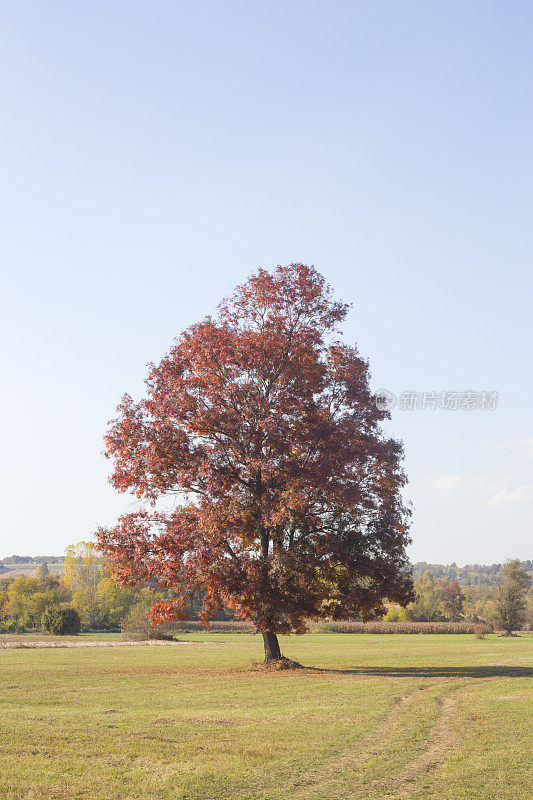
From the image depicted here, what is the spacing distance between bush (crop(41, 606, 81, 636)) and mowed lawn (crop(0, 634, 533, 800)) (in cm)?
3998

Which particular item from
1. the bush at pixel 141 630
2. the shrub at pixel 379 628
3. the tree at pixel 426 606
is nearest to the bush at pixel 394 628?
the shrub at pixel 379 628

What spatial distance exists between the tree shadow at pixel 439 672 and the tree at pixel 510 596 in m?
48.4

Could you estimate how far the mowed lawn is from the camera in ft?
32.4

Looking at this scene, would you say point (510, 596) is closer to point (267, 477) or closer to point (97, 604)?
point (97, 604)

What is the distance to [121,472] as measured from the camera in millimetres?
26688

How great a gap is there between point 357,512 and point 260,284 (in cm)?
957

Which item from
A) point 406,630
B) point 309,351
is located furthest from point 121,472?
point 406,630

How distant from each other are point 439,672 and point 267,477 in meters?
10.6

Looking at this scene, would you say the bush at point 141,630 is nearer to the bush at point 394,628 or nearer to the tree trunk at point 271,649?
the bush at point 394,628

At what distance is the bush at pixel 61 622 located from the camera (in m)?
62.6

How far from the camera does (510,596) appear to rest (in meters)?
75.4

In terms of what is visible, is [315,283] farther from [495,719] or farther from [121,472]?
[495,719]

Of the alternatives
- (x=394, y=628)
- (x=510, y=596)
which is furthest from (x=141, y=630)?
(x=510, y=596)

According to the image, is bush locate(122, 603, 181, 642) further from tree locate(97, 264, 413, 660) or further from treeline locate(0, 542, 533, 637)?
tree locate(97, 264, 413, 660)
